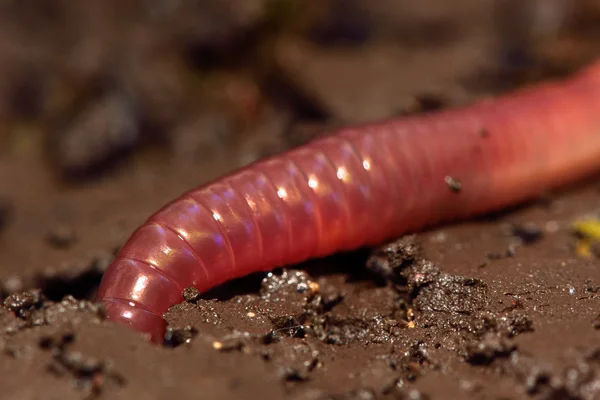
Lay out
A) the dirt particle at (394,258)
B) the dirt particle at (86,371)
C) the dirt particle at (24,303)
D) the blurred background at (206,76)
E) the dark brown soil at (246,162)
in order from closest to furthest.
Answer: the dirt particle at (86,371)
the dark brown soil at (246,162)
the dirt particle at (24,303)
the dirt particle at (394,258)
the blurred background at (206,76)

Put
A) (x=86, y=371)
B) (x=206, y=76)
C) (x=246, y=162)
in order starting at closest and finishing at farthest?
(x=86, y=371) → (x=246, y=162) → (x=206, y=76)

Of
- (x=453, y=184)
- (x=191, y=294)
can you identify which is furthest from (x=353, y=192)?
(x=191, y=294)

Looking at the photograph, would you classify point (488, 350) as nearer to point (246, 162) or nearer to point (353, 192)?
point (353, 192)

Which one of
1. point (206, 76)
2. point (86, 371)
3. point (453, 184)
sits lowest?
point (86, 371)

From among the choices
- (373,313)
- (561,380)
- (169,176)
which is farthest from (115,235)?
(561,380)

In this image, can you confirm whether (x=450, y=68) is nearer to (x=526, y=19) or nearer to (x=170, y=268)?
(x=526, y=19)

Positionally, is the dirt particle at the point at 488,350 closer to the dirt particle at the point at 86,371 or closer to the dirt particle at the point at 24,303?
the dirt particle at the point at 86,371

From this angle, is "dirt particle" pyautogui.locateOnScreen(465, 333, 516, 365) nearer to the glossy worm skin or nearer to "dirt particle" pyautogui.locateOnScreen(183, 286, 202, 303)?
the glossy worm skin

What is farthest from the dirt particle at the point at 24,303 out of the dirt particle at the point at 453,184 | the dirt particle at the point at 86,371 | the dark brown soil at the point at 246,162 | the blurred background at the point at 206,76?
the dirt particle at the point at 453,184
